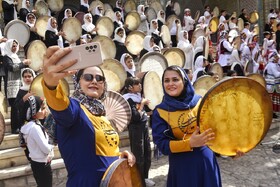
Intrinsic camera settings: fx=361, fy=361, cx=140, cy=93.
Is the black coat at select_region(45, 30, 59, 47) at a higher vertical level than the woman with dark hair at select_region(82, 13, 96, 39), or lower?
lower

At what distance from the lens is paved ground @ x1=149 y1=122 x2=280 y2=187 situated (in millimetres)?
5266

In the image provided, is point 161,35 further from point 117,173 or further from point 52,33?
point 117,173

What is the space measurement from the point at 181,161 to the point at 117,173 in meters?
0.73

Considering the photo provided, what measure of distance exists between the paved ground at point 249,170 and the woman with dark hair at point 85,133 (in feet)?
10.6

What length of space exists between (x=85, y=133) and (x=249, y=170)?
4366mm

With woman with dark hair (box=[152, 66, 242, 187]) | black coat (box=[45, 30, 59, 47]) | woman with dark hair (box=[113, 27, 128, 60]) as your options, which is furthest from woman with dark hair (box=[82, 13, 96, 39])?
woman with dark hair (box=[152, 66, 242, 187])

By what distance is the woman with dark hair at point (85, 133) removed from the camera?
200 centimetres

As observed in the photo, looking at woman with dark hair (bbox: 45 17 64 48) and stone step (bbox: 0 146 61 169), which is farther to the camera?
woman with dark hair (bbox: 45 17 64 48)

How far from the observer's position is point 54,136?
2.31m

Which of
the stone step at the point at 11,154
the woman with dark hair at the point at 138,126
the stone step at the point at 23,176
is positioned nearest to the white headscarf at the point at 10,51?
the stone step at the point at 11,154

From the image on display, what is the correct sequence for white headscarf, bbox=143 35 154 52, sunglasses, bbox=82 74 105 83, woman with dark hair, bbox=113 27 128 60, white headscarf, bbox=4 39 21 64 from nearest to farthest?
sunglasses, bbox=82 74 105 83
white headscarf, bbox=4 39 21 64
white headscarf, bbox=143 35 154 52
woman with dark hair, bbox=113 27 128 60

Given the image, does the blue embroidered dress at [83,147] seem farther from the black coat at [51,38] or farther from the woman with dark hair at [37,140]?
the black coat at [51,38]

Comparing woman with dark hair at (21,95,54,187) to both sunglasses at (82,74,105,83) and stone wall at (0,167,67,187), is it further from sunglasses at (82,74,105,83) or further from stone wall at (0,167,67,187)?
sunglasses at (82,74,105,83)

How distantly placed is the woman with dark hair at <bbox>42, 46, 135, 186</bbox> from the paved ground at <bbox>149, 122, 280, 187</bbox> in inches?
128
